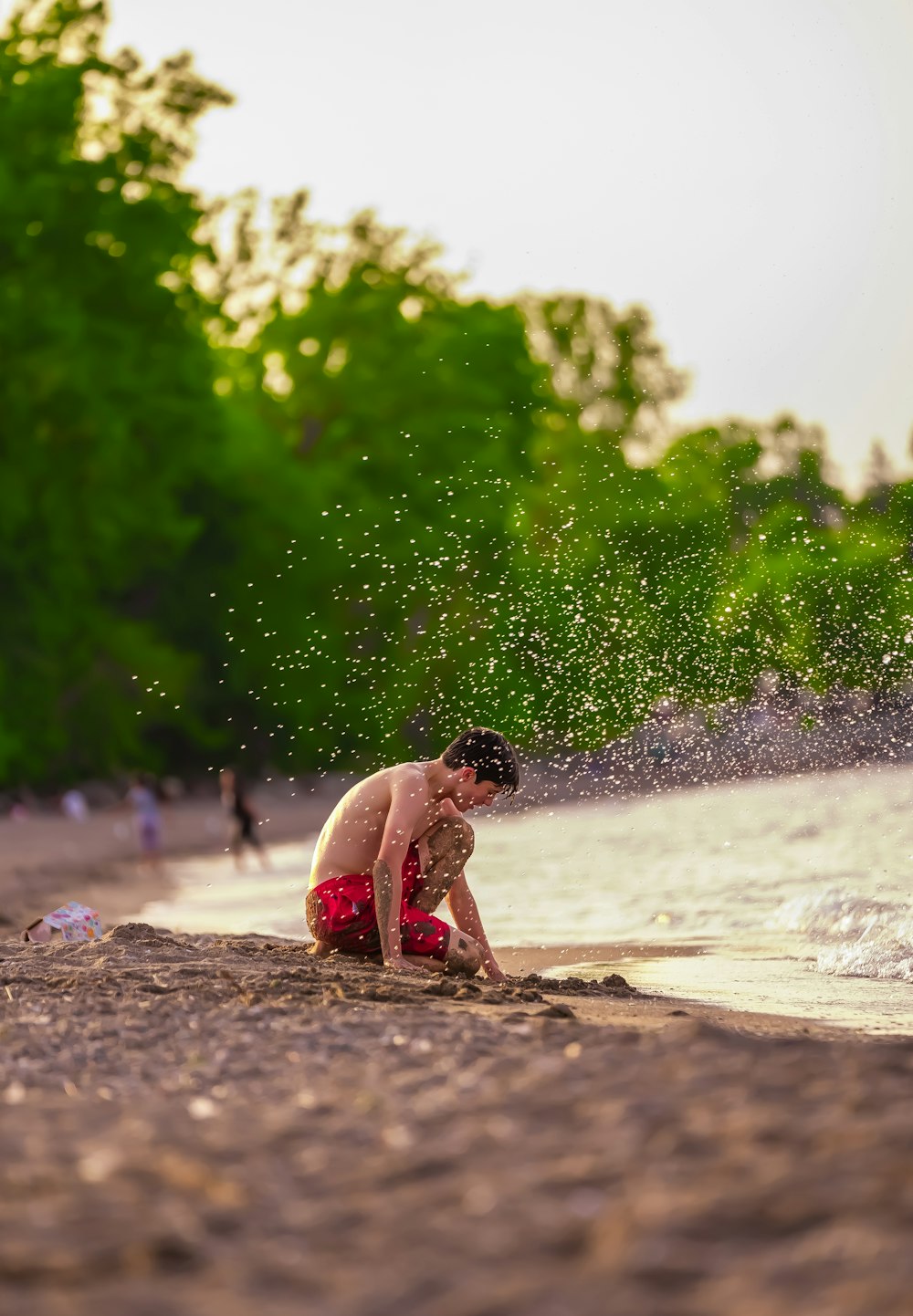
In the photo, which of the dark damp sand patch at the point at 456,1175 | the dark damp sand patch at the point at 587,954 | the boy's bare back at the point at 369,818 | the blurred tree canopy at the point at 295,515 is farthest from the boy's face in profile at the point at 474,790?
the blurred tree canopy at the point at 295,515

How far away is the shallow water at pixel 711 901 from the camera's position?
29.6ft

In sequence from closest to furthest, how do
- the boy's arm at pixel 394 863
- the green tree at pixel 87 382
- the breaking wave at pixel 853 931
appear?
the boy's arm at pixel 394 863, the breaking wave at pixel 853 931, the green tree at pixel 87 382

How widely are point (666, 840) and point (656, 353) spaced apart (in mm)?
60094

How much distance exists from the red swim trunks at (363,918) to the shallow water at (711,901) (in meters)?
1.43

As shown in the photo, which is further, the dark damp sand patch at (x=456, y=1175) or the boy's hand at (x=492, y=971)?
the boy's hand at (x=492, y=971)

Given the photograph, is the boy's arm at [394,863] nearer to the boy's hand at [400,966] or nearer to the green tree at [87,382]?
the boy's hand at [400,966]

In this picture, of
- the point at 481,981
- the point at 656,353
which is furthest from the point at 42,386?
the point at 656,353

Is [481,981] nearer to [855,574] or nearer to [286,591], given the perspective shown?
[286,591]

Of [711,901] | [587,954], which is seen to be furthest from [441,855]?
[711,901]

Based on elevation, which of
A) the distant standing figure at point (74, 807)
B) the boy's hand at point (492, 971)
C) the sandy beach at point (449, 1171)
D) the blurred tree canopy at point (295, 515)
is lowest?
the distant standing figure at point (74, 807)

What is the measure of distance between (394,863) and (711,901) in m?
7.01

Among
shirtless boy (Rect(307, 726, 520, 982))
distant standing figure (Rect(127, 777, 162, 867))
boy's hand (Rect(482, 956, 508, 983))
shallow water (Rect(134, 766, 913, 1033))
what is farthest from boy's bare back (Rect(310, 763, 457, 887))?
distant standing figure (Rect(127, 777, 162, 867))

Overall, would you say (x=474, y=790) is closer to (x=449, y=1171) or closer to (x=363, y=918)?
(x=363, y=918)

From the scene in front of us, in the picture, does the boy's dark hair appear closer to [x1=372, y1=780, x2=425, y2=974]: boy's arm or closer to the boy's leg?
[x1=372, y1=780, x2=425, y2=974]: boy's arm
